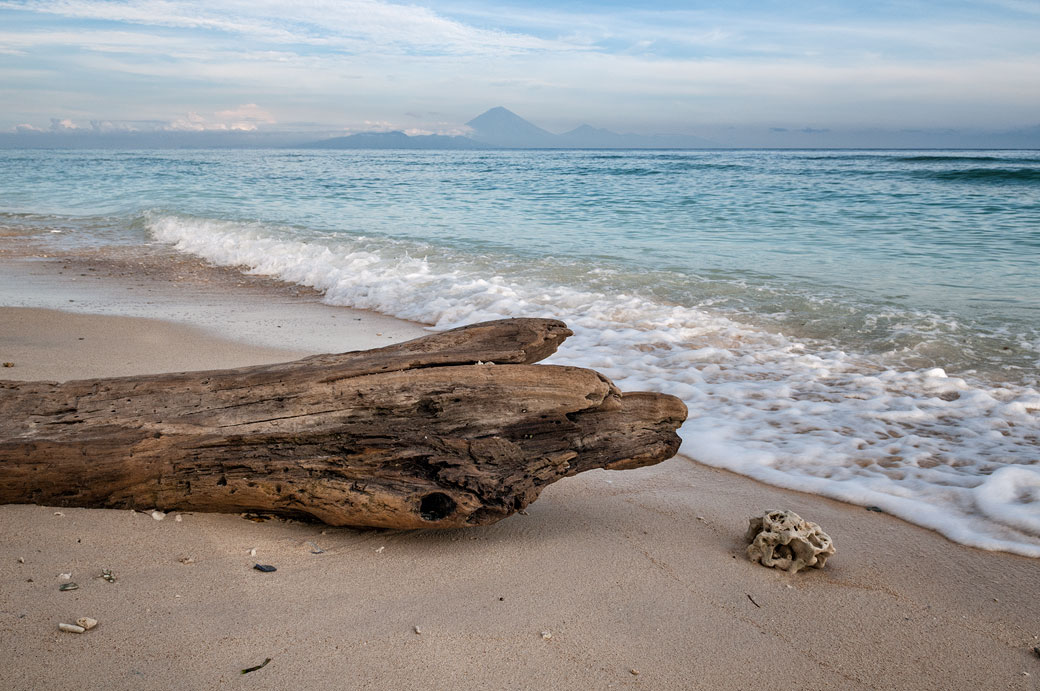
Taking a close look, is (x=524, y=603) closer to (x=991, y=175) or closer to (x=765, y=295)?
(x=765, y=295)

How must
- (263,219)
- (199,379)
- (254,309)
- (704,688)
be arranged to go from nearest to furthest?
(704,688), (199,379), (254,309), (263,219)

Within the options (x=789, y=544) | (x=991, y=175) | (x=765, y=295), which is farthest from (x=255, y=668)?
(x=991, y=175)

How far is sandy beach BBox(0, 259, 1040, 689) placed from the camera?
1911 millimetres

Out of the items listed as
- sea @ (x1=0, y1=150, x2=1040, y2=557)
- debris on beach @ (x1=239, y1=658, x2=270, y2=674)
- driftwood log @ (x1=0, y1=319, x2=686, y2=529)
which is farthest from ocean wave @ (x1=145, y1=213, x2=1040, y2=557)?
debris on beach @ (x1=239, y1=658, x2=270, y2=674)

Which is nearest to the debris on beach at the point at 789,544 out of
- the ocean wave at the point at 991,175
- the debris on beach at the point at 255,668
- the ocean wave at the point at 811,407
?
the ocean wave at the point at 811,407

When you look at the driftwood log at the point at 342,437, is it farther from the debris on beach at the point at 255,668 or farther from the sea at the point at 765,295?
the sea at the point at 765,295

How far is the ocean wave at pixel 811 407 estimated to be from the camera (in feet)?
10.6

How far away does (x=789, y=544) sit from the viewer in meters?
2.56

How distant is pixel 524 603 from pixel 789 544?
102cm

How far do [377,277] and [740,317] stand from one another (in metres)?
4.44

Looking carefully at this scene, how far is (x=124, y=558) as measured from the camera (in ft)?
7.62

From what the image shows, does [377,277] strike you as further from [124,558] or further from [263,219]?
[263,219]

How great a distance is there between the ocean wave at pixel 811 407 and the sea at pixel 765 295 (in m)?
0.02

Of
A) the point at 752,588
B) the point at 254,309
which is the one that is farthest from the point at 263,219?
the point at 752,588
